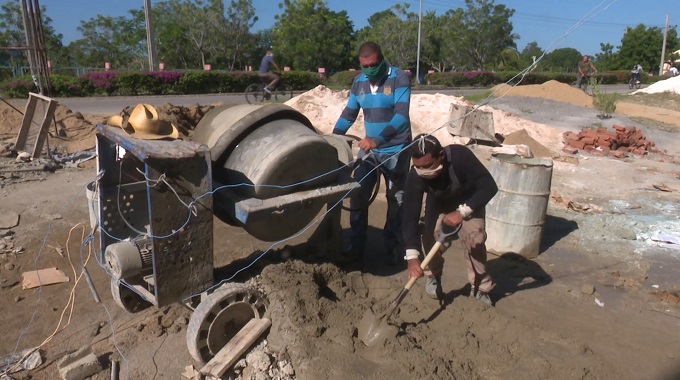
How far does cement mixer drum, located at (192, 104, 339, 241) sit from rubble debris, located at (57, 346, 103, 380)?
4.23 feet

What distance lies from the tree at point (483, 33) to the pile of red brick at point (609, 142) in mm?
40845

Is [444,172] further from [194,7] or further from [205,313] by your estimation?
[194,7]

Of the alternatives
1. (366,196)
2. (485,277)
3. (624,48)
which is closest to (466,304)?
(485,277)

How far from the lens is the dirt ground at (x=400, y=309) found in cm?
325

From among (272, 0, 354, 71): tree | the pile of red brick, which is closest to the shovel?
the pile of red brick

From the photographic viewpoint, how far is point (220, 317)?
333 cm

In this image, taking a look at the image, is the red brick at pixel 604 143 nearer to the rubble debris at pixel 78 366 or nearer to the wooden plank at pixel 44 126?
the wooden plank at pixel 44 126

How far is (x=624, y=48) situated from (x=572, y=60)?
1710 inches

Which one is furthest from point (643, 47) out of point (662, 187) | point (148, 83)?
point (662, 187)

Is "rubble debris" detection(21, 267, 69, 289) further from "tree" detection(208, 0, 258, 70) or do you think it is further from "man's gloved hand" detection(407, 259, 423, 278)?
"tree" detection(208, 0, 258, 70)

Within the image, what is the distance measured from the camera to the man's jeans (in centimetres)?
476

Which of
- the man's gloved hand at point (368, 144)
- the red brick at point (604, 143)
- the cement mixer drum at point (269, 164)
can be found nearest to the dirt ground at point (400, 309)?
the cement mixer drum at point (269, 164)

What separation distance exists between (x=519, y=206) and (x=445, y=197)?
1856mm

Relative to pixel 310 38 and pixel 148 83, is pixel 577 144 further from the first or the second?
pixel 310 38
